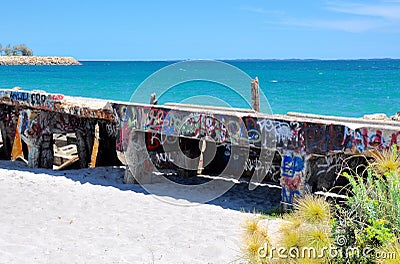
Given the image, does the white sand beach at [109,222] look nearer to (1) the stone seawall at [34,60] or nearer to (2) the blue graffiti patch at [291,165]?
(2) the blue graffiti patch at [291,165]

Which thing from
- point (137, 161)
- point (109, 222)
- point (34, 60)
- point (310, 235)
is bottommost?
point (109, 222)

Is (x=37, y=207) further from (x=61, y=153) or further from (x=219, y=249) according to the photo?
(x=61, y=153)

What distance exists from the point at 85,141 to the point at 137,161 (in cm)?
342

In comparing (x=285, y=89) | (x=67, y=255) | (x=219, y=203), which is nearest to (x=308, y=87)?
(x=285, y=89)

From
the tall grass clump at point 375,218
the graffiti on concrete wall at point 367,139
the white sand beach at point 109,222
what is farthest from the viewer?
the graffiti on concrete wall at point 367,139

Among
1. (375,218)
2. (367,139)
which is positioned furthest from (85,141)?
(375,218)

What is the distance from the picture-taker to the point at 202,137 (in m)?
10.2

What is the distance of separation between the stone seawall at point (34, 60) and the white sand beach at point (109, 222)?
372 feet

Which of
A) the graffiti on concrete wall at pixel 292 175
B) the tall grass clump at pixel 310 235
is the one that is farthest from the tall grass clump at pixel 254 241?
Answer: the graffiti on concrete wall at pixel 292 175

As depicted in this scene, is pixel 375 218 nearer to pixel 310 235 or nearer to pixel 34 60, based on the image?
pixel 310 235

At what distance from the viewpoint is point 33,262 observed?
21.2ft

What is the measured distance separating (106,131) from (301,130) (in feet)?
22.2

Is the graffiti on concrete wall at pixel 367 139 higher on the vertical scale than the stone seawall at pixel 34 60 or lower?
lower

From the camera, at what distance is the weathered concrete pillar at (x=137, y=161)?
1134 cm
